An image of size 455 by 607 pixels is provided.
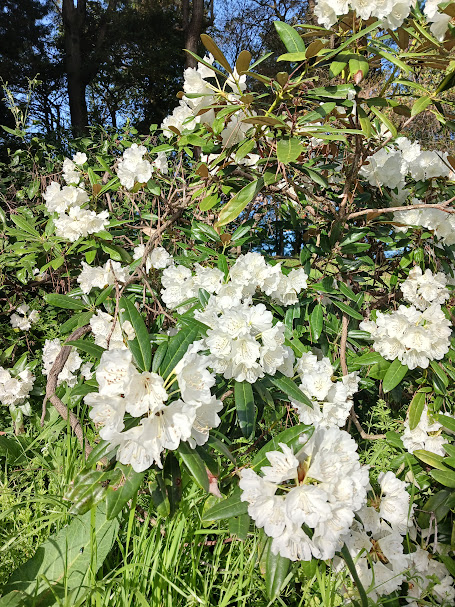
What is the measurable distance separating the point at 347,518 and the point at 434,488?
3.27ft

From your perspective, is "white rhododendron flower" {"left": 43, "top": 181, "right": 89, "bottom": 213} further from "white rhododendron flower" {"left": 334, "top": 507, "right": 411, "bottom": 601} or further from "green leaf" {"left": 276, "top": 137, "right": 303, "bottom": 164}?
"white rhododendron flower" {"left": 334, "top": 507, "right": 411, "bottom": 601}

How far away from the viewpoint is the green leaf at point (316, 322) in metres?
1.64

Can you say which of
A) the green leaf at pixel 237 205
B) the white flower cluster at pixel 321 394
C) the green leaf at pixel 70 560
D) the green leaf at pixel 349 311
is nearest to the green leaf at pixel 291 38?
the green leaf at pixel 237 205

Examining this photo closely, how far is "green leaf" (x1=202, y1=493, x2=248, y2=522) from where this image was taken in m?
0.96

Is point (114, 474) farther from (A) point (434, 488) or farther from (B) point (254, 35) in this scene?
(B) point (254, 35)

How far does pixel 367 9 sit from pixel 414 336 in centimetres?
98

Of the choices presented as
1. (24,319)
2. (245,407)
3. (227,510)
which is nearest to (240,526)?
(227,510)

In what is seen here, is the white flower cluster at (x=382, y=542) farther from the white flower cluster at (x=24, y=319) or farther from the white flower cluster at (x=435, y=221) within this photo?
the white flower cluster at (x=24, y=319)

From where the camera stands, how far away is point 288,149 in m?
1.27

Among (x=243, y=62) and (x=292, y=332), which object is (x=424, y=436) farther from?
(x=243, y=62)

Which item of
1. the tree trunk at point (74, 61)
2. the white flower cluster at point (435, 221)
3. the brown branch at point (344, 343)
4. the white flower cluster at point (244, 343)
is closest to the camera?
the white flower cluster at point (244, 343)

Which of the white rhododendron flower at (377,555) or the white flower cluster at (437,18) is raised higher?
the white flower cluster at (437,18)

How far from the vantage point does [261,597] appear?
1.32 m

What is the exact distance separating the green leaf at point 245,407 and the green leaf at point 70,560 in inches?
17.7
